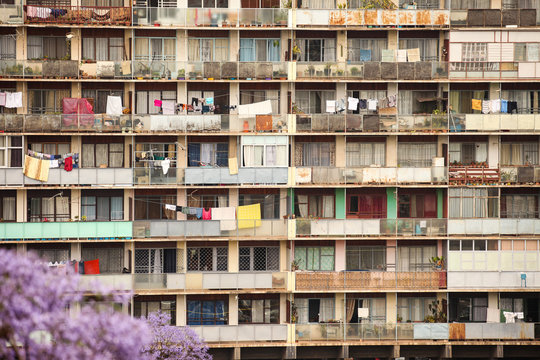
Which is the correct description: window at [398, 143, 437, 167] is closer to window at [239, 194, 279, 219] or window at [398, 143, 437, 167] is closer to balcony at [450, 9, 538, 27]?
balcony at [450, 9, 538, 27]

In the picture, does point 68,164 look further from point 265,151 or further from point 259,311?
point 259,311

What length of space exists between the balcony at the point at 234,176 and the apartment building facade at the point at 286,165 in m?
0.12

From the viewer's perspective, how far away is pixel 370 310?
58438 millimetres

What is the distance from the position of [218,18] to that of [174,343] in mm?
17424

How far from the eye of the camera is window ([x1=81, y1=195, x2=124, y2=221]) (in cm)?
5759

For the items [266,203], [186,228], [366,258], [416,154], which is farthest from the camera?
[416,154]

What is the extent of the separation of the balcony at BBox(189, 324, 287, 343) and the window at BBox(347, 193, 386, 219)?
7.48 m

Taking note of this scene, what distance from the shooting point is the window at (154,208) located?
189ft

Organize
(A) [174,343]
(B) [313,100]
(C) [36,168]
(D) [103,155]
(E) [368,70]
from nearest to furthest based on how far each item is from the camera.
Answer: (A) [174,343] < (C) [36,168] < (E) [368,70] < (D) [103,155] < (B) [313,100]

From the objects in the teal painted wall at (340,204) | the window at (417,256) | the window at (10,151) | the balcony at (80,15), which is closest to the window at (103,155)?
the window at (10,151)

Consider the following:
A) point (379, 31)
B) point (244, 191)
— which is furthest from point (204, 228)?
point (379, 31)

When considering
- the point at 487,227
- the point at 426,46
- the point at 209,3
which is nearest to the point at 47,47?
the point at 209,3

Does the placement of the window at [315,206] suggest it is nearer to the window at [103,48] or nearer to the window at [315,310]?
the window at [315,310]

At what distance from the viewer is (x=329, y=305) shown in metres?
58.2
